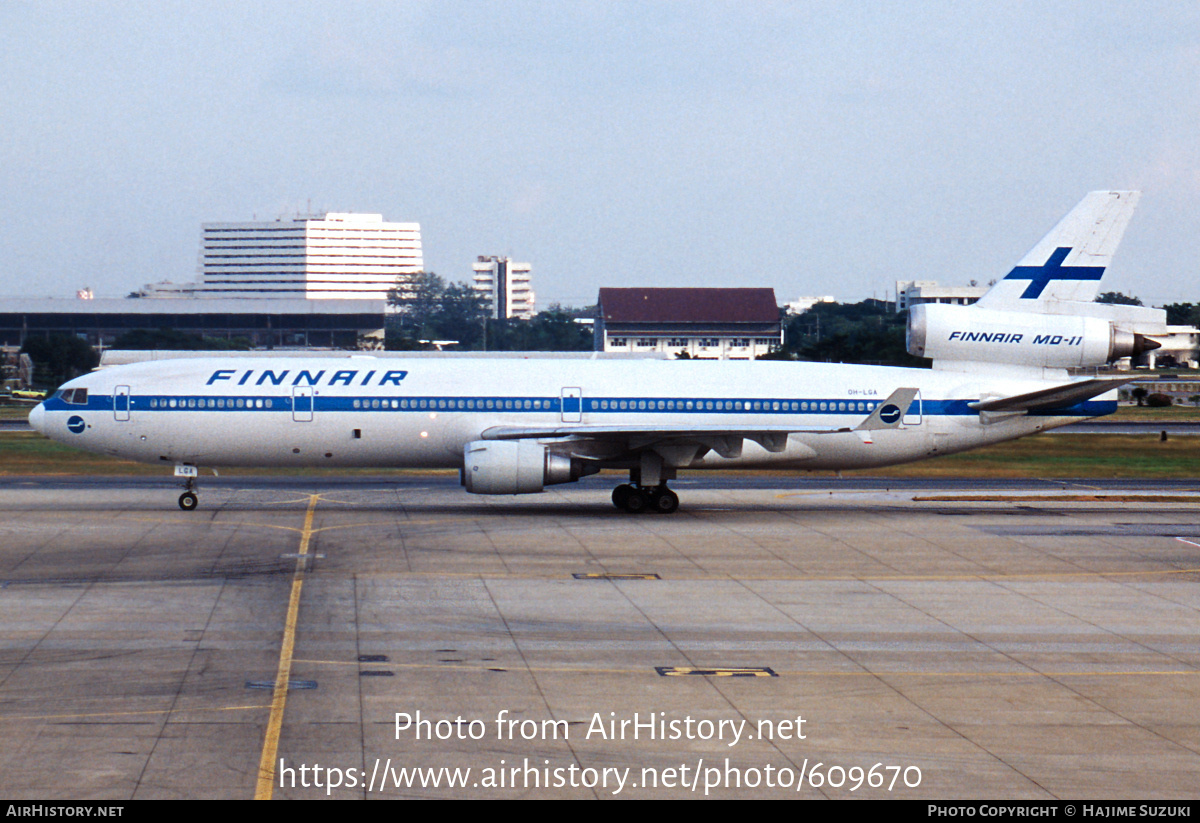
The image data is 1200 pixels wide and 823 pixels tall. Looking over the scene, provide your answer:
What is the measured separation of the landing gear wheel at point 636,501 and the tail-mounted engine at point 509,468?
2996mm

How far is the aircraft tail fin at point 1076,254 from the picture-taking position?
39.7 meters

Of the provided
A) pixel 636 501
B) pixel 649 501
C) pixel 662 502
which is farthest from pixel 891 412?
pixel 636 501

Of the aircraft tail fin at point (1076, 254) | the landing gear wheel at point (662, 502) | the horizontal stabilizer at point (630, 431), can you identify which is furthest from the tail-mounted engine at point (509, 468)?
the aircraft tail fin at point (1076, 254)

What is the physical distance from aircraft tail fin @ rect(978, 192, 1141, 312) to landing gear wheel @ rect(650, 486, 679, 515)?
1281 cm

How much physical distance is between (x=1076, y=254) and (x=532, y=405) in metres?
18.2

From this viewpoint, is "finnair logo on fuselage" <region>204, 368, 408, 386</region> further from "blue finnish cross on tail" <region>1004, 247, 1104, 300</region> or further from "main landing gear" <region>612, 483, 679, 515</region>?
"blue finnish cross on tail" <region>1004, 247, 1104, 300</region>

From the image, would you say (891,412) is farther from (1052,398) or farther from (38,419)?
(38,419)

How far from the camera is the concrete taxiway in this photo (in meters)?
13.9

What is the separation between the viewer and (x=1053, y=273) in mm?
39969

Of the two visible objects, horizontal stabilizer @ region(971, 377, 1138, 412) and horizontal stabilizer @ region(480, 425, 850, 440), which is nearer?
horizontal stabilizer @ region(480, 425, 850, 440)

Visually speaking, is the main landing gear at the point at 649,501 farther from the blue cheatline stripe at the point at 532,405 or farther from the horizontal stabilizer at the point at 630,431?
the blue cheatline stripe at the point at 532,405

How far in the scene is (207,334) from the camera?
17275cm

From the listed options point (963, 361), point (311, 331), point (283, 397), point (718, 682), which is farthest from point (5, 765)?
point (311, 331)

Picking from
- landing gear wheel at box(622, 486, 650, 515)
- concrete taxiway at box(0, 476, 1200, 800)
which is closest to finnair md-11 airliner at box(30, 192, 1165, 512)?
landing gear wheel at box(622, 486, 650, 515)
